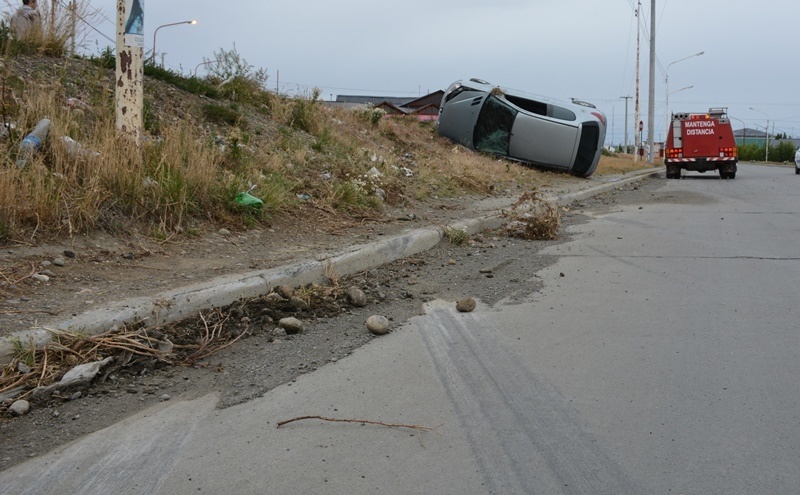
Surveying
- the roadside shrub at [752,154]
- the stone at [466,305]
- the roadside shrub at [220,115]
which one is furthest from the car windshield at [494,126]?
the roadside shrub at [752,154]

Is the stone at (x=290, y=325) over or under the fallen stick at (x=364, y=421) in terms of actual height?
over

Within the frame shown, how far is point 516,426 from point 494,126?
17.2 metres

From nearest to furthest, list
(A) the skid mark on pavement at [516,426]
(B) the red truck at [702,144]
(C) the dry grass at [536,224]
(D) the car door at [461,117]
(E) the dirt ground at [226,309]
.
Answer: (A) the skid mark on pavement at [516,426] < (E) the dirt ground at [226,309] < (C) the dry grass at [536,224] < (D) the car door at [461,117] < (B) the red truck at [702,144]

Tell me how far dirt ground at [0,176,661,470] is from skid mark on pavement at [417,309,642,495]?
0.75 meters

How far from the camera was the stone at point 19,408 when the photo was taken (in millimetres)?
3596

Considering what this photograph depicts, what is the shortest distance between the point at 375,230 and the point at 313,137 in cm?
480

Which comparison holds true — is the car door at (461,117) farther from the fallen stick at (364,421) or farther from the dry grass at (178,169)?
the fallen stick at (364,421)

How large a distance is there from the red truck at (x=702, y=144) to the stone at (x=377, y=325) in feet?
84.1

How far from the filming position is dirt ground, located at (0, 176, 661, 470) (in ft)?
12.4

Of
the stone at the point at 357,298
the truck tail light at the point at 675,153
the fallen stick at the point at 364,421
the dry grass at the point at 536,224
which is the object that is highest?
the truck tail light at the point at 675,153

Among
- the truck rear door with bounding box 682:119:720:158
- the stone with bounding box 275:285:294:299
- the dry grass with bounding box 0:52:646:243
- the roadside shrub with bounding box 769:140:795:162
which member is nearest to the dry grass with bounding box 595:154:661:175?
the truck rear door with bounding box 682:119:720:158

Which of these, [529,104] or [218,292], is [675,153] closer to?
[529,104]

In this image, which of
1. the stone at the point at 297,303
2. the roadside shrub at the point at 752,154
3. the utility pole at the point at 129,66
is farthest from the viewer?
the roadside shrub at the point at 752,154

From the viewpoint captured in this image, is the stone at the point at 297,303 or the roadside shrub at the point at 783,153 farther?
the roadside shrub at the point at 783,153
